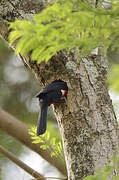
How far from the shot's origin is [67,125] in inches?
96.4

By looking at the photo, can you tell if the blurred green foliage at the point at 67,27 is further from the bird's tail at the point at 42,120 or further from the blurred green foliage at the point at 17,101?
the blurred green foliage at the point at 17,101

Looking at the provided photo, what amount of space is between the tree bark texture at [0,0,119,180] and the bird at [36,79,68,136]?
5 cm

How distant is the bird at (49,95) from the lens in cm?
258

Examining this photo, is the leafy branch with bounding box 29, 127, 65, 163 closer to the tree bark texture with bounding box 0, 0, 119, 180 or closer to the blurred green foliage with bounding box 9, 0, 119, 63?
the tree bark texture with bounding box 0, 0, 119, 180

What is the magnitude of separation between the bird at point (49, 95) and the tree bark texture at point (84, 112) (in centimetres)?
5

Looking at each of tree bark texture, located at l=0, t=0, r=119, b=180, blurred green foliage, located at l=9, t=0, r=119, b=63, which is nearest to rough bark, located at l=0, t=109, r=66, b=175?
tree bark texture, located at l=0, t=0, r=119, b=180

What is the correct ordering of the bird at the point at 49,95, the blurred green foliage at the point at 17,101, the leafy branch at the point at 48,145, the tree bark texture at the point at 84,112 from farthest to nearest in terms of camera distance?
the blurred green foliage at the point at 17,101 < the leafy branch at the point at 48,145 < the bird at the point at 49,95 < the tree bark texture at the point at 84,112

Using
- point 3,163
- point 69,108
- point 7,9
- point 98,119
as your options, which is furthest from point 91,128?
point 3,163

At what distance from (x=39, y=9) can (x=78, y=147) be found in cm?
111

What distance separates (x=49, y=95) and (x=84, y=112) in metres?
0.37

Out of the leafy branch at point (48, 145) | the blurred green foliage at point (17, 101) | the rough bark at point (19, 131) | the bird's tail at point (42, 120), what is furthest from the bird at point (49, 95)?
the blurred green foliage at point (17, 101)

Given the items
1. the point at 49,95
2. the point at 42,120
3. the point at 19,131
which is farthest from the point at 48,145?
the point at 19,131

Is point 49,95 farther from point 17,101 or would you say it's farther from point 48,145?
point 17,101

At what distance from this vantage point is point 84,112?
7.84 ft
